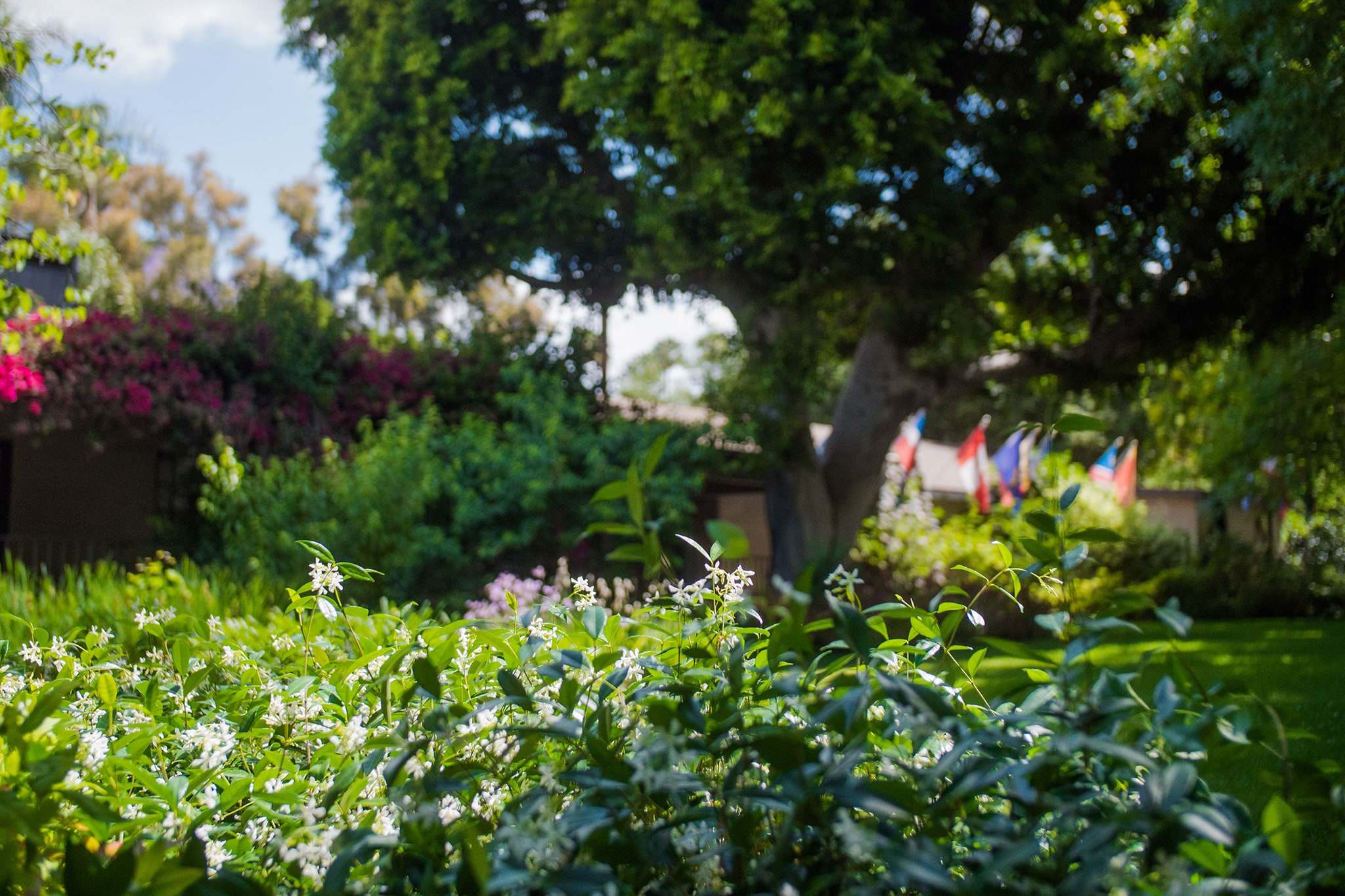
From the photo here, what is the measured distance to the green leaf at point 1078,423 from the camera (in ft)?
5.11

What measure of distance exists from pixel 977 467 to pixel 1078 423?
1621 cm

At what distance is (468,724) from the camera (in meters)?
1.96

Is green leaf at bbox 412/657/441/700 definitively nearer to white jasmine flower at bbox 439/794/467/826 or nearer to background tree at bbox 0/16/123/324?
white jasmine flower at bbox 439/794/467/826

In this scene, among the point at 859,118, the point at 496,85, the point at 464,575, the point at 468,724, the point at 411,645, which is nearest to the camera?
the point at 411,645

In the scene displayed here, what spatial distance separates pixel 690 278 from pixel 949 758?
12.9 metres

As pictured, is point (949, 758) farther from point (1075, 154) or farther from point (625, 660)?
point (1075, 154)

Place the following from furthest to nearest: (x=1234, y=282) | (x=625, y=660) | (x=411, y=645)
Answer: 1. (x=1234, y=282)
2. (x=625, y=660)
3. (x=411, y=645)

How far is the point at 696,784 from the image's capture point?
1.46 meters

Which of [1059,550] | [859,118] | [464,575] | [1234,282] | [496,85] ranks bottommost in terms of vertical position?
[464,575]

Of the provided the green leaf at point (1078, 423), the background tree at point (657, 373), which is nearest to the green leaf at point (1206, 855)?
the green leaf at point (1078, 423)

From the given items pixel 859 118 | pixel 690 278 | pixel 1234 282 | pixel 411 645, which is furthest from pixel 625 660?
pixel 1234 282

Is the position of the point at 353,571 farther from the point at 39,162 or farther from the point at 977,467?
the point at 977,467

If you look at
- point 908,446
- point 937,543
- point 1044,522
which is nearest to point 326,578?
point 1044,522

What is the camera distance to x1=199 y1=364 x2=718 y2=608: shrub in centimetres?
1040
